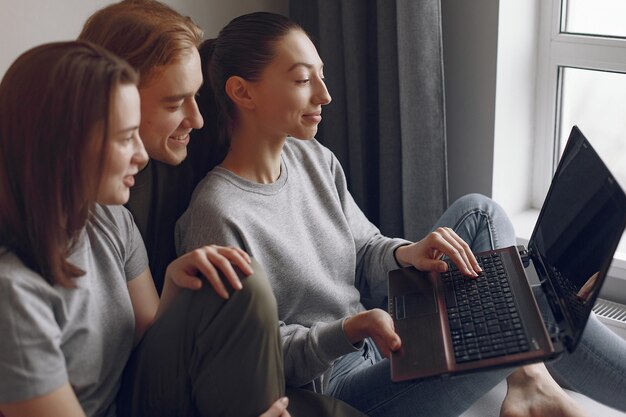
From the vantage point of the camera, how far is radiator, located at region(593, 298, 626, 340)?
2.08 meters

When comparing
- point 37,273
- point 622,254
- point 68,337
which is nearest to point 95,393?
point 68,337

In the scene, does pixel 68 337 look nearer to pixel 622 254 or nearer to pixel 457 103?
pixel 457 103

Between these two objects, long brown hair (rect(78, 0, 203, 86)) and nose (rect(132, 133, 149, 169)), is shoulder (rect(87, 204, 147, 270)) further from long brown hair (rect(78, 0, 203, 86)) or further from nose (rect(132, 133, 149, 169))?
long brown hair (rect(78, 0, 203, 86))

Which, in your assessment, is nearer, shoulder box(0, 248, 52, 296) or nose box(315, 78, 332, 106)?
shoulder box(0, 248, 52, 296)

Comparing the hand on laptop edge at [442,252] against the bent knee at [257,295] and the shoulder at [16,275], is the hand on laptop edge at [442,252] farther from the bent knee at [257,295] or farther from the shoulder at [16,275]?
the shoulder at [16,275]

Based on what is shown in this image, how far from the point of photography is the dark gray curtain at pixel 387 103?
2045 millimetres

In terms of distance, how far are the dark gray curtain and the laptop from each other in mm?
517

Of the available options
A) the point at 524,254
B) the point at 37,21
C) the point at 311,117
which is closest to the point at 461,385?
the point at 524,254

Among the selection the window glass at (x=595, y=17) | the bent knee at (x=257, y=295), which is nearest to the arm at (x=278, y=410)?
the bent knee at (x=257, y=295)

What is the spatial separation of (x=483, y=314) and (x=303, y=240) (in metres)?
0.42

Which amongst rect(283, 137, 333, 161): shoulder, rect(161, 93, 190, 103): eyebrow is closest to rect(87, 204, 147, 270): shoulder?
rect(161, 93, 190, 103): eyebrow

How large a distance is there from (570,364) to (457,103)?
86 centimetres

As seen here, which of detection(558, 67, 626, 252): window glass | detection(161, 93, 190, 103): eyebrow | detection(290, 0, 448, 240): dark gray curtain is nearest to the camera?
detection(161, 93, 190, 103): eyebrow

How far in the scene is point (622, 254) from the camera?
2182 millimetres
